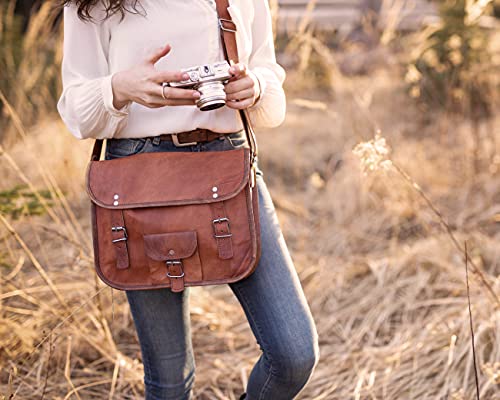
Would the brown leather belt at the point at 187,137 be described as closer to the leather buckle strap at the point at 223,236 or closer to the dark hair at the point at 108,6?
the leather buckle strap at the point at 223,236

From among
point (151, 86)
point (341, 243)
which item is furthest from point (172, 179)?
point (341, 243)

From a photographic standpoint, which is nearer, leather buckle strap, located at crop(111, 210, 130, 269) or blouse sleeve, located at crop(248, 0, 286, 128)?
leather buckle strap, located at crop(111, 210, 130, 269)

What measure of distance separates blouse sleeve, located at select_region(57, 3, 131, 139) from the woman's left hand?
240 millimetres

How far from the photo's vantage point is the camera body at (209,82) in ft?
4.36

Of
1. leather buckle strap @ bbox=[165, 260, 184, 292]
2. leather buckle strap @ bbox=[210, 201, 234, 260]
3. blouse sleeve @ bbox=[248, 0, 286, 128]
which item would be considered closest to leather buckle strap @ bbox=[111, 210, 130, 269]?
leather buckle strap @ bbox=[165, 260, 184, 292]

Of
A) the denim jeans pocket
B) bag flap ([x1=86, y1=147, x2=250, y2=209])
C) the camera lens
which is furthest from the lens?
the denim jeans pocket

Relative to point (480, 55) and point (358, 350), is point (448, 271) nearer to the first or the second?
point (358, 350)

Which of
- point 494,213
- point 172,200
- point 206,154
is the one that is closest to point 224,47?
point 206,154

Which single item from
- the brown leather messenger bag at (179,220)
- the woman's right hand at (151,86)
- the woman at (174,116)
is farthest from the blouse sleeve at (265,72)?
the woman's right hand at (151,86)

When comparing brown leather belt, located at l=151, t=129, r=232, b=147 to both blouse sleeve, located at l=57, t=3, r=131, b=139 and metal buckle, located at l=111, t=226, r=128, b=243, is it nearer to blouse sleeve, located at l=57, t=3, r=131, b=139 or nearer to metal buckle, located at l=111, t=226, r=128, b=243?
blouse sleeve, located at l=57, t=3, r=131, b=139

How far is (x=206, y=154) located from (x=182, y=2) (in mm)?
364

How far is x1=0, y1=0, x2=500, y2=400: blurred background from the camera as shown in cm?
225

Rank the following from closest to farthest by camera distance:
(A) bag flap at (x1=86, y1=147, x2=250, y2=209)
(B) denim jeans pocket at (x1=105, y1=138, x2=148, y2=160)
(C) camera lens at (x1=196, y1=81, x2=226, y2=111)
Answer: (C) camera lens at (x1=196, y1=81, x2=226, y2=111), (A) bag flap at (x1=86, y1=147, x2=250, y2=209), (B) denim jeans pocket at (x1=105, y1=138, x2=148, y2=160)

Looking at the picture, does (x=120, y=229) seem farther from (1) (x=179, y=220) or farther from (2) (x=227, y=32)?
(2) (x=227, y=32)
